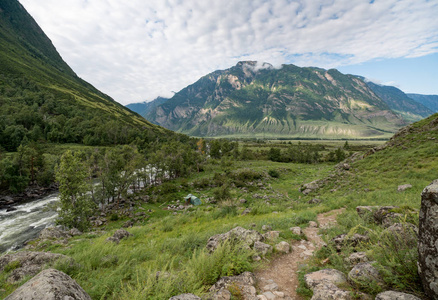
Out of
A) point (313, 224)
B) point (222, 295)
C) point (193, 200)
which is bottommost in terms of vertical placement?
point (193, 200)

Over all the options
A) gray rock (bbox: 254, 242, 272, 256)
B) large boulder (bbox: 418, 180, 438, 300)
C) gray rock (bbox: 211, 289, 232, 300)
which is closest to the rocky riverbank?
gray rock (bbox: 254, 242, 272, 256)

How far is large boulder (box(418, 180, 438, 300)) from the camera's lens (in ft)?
10.6

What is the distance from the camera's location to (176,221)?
749 inches

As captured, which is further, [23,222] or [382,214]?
[23,222]

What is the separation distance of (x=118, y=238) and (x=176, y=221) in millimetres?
5875

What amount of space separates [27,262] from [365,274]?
1213cm

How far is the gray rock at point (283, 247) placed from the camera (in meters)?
7.73

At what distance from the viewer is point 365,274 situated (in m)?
4.32

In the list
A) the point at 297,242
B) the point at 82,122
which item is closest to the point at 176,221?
the point at 297,242

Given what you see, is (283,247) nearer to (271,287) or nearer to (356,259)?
(271,287)

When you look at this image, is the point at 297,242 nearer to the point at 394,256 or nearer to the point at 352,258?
the point at 352,258

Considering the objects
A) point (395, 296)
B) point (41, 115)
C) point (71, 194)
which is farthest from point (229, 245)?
point (41, 115)

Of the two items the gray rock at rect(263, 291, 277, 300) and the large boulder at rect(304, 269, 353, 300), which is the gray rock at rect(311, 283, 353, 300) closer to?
the large boulder at rect(304, 269, 353, 300)

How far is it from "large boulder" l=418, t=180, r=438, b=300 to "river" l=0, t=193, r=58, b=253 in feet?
118
